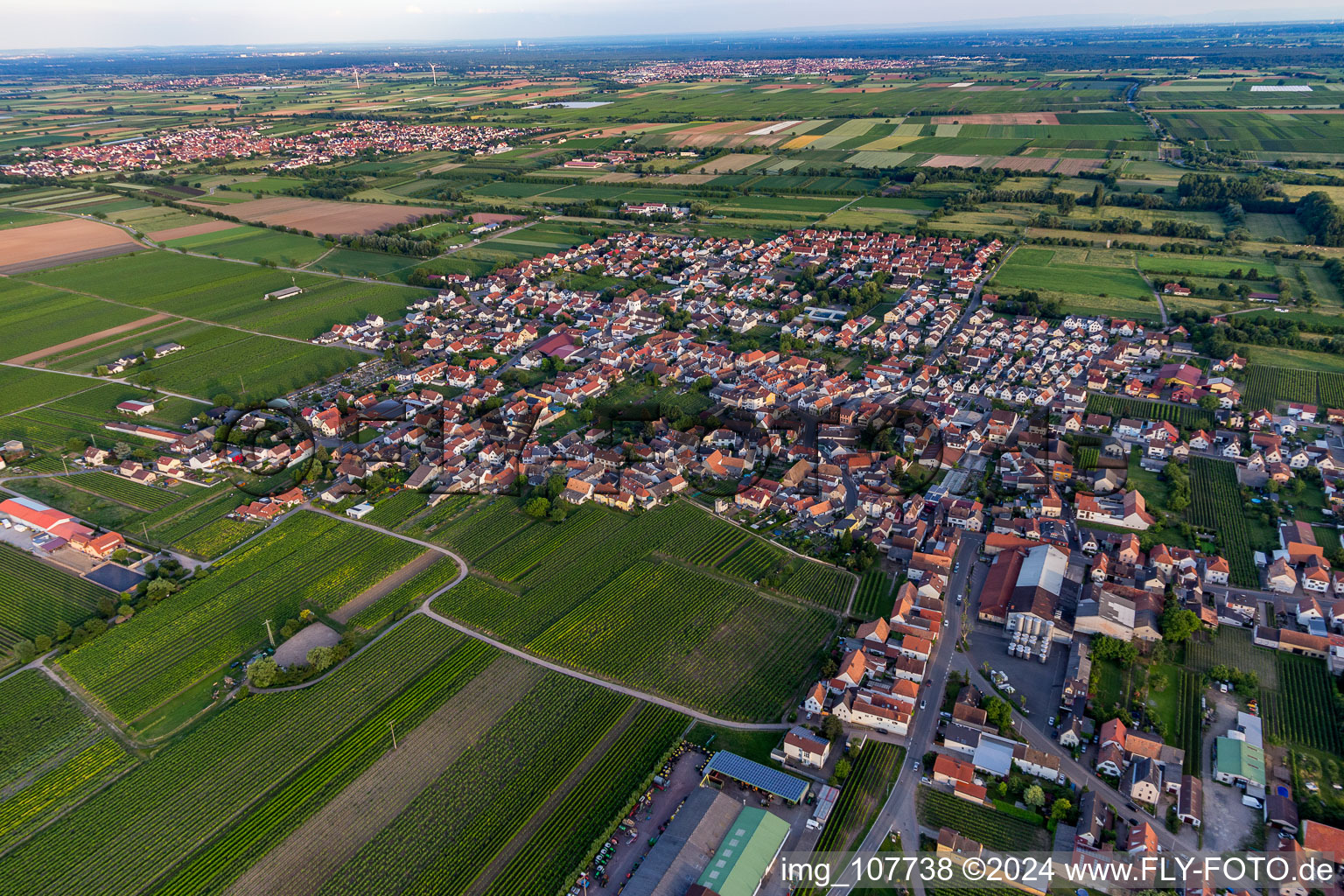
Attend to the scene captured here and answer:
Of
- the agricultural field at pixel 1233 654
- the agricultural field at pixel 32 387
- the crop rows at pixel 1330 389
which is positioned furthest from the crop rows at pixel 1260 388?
the agricultural field at pixel 32 387

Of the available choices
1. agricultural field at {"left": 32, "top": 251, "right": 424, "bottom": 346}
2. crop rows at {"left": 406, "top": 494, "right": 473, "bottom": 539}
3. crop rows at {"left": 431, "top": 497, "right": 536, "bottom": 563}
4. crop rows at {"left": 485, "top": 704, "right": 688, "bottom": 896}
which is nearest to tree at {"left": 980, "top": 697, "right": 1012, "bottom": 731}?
crop rows at {"left": 485, "top": 704, "right": 688, "bottom": 896}

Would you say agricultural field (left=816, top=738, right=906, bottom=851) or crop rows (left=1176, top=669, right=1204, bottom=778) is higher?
crop rows (left=1176, top=669, right=1204, bottom=778)

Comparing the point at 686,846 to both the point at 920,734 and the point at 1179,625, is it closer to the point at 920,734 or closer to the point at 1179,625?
the point at 920,734

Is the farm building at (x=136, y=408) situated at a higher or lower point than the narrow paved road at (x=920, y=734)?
higher

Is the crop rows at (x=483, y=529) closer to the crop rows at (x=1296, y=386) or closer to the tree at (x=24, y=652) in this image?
the tree at (x=24, y=652)

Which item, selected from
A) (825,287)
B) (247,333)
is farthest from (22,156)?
(825,287)

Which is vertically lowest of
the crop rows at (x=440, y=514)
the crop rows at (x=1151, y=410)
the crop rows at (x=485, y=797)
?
the crop rows at (x=485, y=797)

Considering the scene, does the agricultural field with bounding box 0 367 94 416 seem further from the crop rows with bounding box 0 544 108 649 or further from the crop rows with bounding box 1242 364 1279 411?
the crop rows with bounding box 1242 364 1279 411
